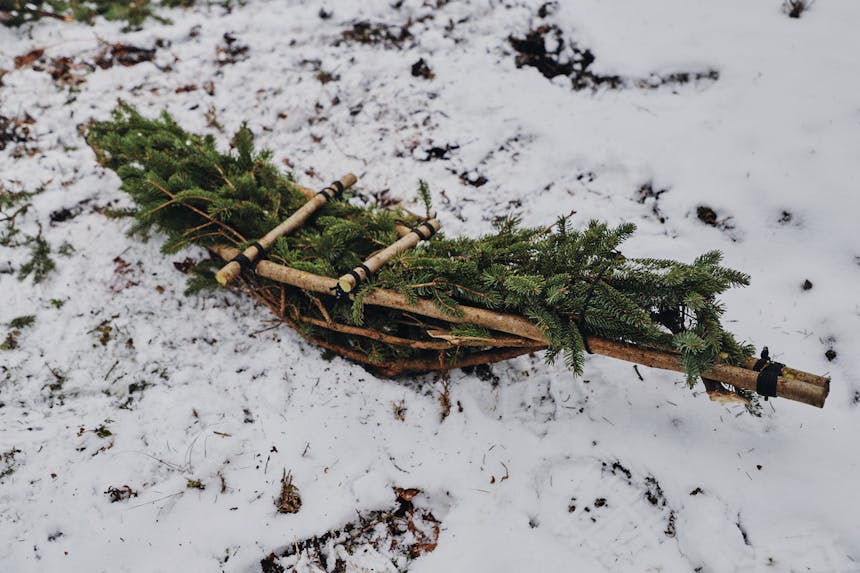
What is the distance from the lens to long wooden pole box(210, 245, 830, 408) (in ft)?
8.16

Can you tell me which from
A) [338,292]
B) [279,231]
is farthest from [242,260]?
[338,292]

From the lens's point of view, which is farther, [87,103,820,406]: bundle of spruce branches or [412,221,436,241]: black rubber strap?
[412,221,436,241]: black rubber strap

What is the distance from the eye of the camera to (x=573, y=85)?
17.3 ft

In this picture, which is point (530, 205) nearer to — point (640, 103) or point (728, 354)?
point (640, 103)

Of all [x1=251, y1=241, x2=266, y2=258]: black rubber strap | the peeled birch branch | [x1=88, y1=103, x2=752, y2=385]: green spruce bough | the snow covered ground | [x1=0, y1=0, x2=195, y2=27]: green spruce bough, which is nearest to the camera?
[x1=88, y1=103, x2=752, y2=385]: green spruce bough

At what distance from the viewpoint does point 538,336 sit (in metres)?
2.85

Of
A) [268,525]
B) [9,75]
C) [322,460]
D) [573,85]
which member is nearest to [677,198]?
[573,85]

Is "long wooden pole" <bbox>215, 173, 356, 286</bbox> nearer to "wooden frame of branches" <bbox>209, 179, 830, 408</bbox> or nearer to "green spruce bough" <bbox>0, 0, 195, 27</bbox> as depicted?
"wooden frame of branches" <bbox>209, 179, 830, 408</bbox>

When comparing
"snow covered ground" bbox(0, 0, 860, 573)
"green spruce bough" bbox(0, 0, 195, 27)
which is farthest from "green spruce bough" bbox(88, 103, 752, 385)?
"green spruce bough" bbox(0, 0, 195, 27)

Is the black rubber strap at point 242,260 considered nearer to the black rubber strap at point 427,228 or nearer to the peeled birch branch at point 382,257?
the peeled birch branch at point 382,257

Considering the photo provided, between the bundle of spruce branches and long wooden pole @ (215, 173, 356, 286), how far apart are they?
0.06 m

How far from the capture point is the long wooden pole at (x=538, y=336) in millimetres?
2488

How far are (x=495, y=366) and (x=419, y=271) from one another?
100cm

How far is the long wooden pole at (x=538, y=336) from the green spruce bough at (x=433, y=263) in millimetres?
53
